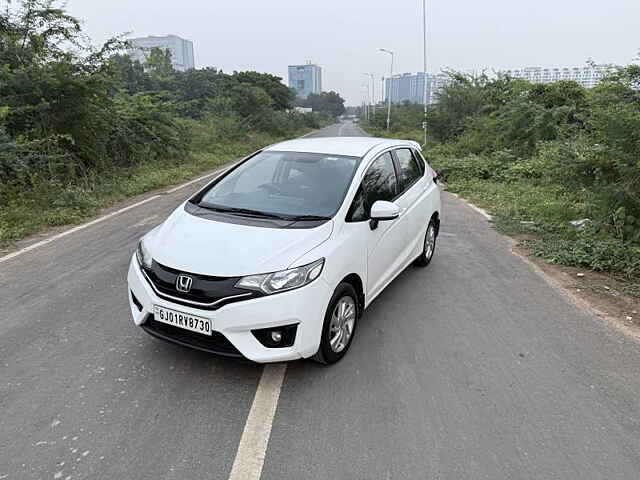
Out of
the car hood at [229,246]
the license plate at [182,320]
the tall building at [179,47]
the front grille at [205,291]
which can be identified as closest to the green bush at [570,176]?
the car hood at [229,246]

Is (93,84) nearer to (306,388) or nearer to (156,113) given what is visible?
(156,113)

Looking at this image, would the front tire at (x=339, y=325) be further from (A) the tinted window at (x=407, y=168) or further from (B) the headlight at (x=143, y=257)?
(A) the tinted window at (x=407, y=168)

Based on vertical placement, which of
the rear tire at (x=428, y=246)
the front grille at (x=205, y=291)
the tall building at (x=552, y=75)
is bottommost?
the rear tire at (x=428, y=246)

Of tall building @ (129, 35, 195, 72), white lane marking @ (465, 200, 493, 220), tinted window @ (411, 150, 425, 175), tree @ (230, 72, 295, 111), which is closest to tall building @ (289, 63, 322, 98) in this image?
tall building @ (129, 35, 195, 72)

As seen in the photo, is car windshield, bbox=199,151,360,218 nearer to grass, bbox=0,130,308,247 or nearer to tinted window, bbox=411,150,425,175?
tinted window, bbox=411,150,425,175

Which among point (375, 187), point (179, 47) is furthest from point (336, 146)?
point (179, 47)

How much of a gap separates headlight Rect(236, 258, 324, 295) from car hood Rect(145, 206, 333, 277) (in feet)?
0.13

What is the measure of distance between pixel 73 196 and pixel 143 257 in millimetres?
6251

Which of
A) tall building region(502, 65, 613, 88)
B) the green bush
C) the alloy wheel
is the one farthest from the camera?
tall building region(502, 65, 613, 88)

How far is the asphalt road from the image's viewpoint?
244 centimetres

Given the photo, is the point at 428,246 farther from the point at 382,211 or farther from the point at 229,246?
the point at 229,246

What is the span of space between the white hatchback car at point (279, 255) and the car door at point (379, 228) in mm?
11

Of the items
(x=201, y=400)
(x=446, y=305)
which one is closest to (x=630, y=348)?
(x=446, y=305)

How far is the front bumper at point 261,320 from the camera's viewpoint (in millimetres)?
2854
